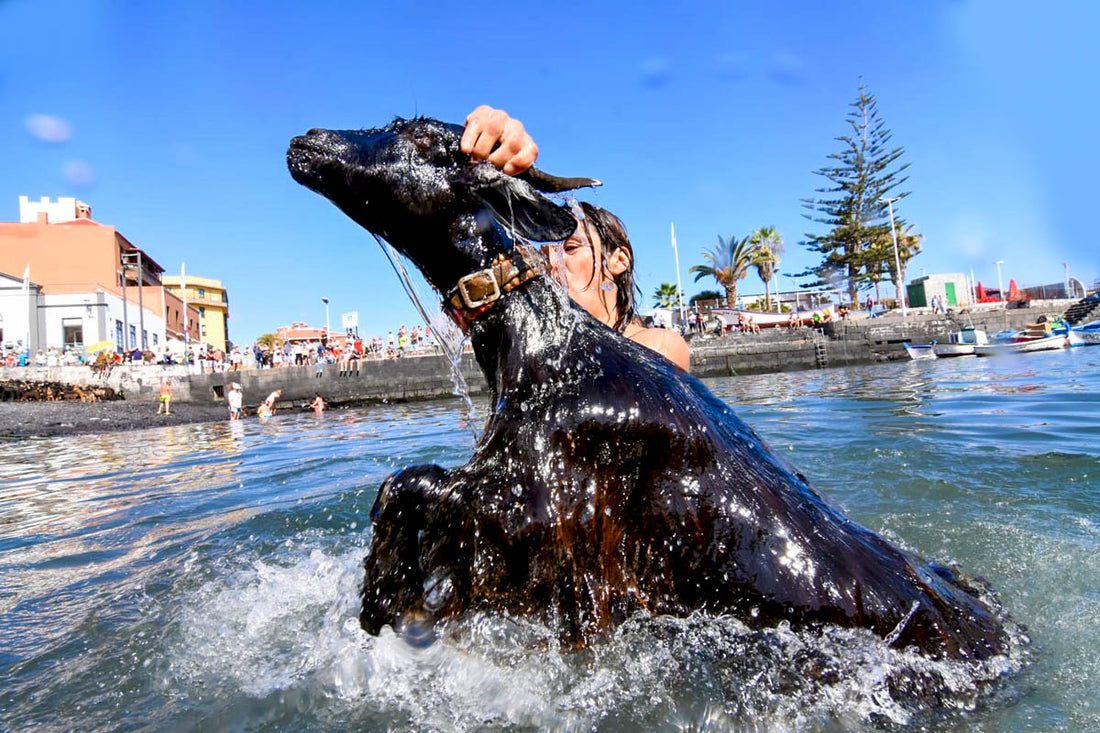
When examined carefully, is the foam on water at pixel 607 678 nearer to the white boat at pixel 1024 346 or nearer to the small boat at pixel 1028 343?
the white boat at pixel 1024 346

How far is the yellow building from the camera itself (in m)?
66.6

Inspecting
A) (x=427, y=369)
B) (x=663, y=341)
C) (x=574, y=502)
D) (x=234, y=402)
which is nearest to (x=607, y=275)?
(x=663, y=341)

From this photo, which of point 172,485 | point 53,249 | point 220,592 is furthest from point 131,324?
point 220,592

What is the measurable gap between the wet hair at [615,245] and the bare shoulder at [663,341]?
15cm

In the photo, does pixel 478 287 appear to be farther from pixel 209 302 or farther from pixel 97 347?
pixel 209 302

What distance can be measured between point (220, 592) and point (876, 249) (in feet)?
184

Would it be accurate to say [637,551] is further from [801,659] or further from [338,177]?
[338,177]

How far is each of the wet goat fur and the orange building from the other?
42552mm

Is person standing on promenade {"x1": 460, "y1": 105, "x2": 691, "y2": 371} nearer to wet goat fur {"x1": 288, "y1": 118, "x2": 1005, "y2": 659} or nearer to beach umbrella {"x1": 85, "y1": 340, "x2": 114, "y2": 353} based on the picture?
wet goat fur {"x1": 288, "y1": 118, "x2": 1005, "y2": 659}

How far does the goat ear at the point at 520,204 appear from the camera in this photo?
195 centimetres

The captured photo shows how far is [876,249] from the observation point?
50.1 meters

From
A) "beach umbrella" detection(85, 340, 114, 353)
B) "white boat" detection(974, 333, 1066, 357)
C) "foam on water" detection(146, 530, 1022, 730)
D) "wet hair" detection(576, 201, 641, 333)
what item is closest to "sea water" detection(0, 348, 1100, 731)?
"foam on water" detection(146, 530, 1022, 730)

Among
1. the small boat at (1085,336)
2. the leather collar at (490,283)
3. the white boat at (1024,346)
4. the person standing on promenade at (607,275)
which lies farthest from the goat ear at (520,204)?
the small boat at (1085,336)

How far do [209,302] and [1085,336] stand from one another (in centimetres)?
7400
